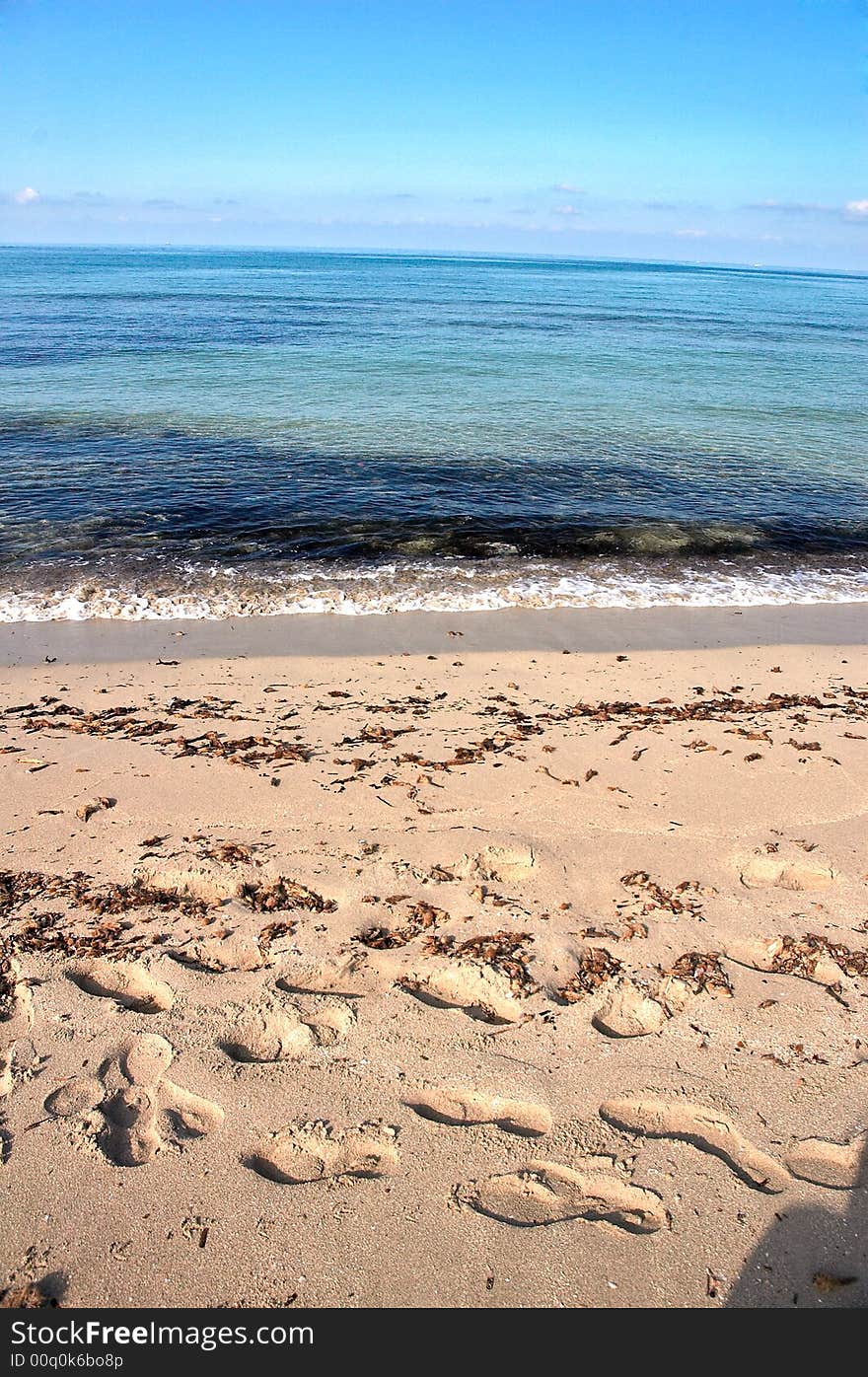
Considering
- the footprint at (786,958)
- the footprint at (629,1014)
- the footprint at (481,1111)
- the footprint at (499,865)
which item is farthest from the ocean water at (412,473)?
the footprint at (481,1111)

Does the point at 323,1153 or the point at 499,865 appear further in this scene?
the point at 499,865

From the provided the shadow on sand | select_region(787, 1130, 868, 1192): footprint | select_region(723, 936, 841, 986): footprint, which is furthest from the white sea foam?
the shadow on sand

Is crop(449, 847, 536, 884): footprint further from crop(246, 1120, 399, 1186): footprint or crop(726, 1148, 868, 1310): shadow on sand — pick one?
crop(726, 1148, 868, 1310): shadow on sand

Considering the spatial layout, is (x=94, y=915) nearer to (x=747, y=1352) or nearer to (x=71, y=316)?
(x=747, y=1352)

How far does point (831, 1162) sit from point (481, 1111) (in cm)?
138

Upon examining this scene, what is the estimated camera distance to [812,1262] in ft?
8.53

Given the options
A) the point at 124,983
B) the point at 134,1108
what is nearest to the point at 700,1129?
the point at 134,1108

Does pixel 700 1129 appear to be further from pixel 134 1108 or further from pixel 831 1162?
pixel 134 1108

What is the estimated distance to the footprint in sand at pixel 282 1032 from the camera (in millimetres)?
3398

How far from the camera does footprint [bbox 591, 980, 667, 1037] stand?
11.6 feet

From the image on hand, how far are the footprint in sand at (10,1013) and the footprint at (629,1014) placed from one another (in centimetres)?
265

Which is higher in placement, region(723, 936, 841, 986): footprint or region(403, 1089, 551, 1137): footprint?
region(723, 936, 841, 986): footprint

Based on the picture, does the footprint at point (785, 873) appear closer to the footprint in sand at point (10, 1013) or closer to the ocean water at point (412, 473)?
the footprint in sand at point (10, 1013)

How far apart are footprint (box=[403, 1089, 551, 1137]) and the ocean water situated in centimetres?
691
